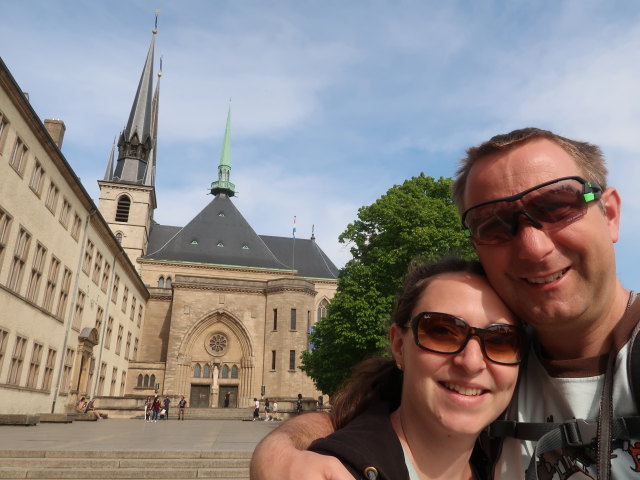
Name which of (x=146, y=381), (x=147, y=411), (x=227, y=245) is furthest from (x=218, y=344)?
(x=147, y=411)

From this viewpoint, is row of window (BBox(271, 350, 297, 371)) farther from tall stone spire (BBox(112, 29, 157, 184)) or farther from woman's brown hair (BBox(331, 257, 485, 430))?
woman's brown hair (BBox(331, 257, 485, 430))

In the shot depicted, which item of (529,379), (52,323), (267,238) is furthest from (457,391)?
(267,238)

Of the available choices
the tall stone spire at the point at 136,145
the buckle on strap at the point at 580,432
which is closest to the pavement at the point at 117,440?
the buckle on strap at the point at 580,432

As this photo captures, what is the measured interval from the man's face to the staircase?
7985 millimetres

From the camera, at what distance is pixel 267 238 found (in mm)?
63781

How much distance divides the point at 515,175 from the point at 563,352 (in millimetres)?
633

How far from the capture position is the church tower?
5228 centimetres

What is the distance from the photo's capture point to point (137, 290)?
42.7m

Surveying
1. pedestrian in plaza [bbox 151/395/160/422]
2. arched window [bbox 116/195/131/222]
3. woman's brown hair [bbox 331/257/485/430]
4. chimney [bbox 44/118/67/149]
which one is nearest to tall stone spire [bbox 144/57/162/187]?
arched window [bbox 116/195/131/222]

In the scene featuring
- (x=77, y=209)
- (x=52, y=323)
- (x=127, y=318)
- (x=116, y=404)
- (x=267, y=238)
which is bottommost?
(x=116, y=404)

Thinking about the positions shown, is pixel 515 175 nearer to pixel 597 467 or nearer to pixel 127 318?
pixel 597 467

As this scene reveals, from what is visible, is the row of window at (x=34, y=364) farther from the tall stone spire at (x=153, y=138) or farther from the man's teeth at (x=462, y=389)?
the tall stone spire at (x=153, y=138)

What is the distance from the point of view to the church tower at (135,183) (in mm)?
52281

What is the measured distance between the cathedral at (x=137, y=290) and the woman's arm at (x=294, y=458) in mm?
18410
